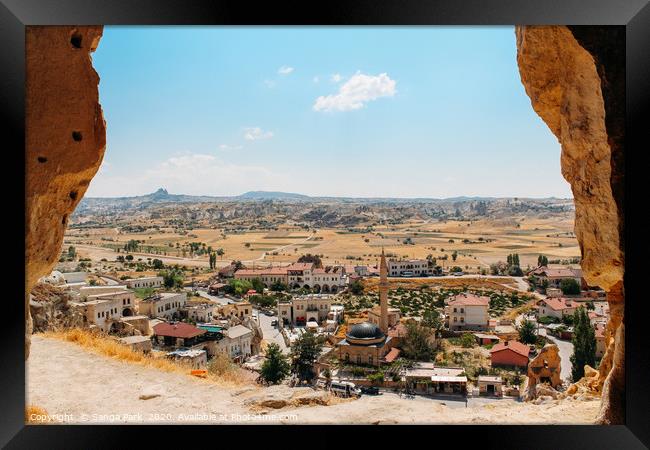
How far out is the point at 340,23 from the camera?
11.9 ft

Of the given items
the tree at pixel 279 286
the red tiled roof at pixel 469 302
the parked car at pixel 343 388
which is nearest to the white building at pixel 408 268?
the tree at pixel 279 286

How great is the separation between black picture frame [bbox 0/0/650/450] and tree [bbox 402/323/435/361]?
13.6m

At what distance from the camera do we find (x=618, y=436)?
3.86m

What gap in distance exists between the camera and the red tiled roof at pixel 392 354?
55.6 ft

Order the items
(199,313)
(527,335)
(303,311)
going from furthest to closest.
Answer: (303,311) < (199,313) < (527,335)

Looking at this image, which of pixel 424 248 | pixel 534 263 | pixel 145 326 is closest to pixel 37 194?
pixel 145 326

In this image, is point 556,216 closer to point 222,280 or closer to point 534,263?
point 534,263

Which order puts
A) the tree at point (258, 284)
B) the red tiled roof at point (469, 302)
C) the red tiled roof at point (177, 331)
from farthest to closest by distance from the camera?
the tree at point (258, 284) < the red tiled roof at point (469, 302) < the red tiled roof at point (177, 331)

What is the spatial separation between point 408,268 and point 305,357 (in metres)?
25.7

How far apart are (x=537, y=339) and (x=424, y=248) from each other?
37.1 meters

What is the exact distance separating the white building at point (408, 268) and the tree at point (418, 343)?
789 inches

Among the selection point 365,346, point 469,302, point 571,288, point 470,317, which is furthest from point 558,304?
point 365,346

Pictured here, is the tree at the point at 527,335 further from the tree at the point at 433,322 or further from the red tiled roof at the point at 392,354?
the red tiled roof at the point at 392,354

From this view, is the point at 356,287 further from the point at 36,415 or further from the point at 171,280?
the point at 36,415
